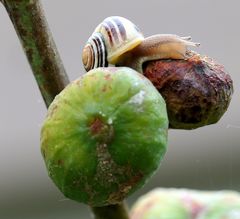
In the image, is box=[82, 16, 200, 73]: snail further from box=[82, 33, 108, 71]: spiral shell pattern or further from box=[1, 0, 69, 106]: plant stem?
box=[1, 0, 69, 106]: plant stem

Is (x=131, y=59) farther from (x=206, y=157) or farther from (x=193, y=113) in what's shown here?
(x=206, y=157)

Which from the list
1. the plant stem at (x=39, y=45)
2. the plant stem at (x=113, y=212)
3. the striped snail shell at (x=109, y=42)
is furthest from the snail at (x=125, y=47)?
the plant stem at (x=113, y=212)

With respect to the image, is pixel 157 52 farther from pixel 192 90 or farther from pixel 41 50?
pixel 41 50

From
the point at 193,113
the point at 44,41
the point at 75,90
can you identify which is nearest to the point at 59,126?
the point at 75,90

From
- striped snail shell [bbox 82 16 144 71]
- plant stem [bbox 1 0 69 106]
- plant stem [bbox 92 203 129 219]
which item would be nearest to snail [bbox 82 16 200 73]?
striped snail shell [bbox 82 16 144 71]

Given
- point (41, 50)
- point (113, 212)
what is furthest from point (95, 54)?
point (113, 212)

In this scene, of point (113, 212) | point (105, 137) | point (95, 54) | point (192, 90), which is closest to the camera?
point (105, 137)
